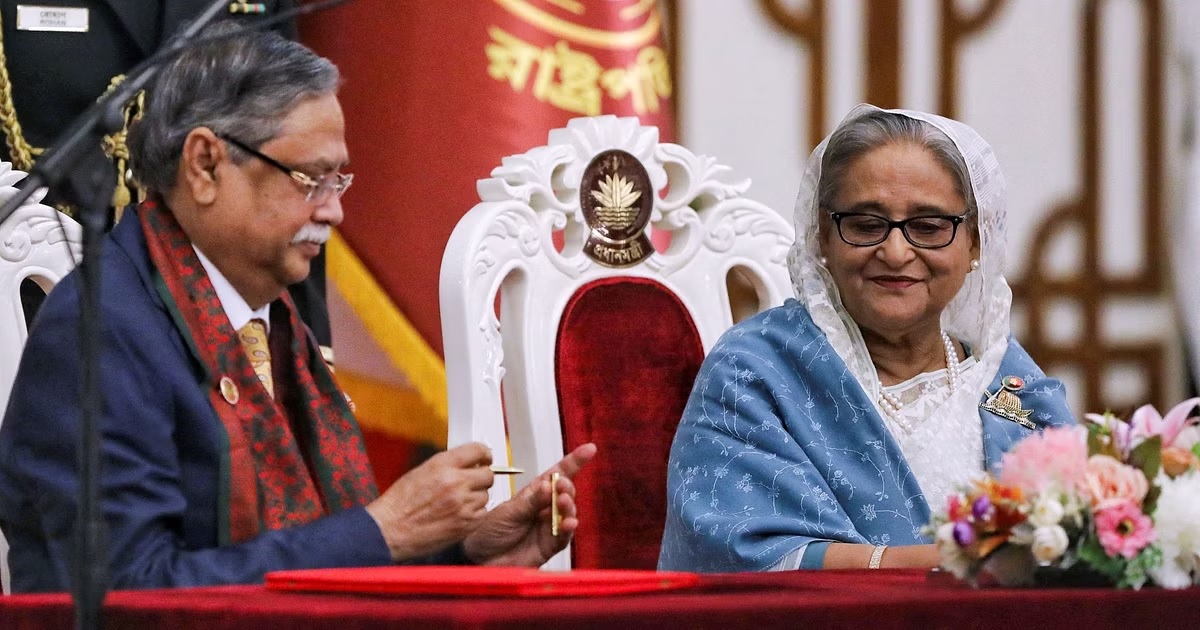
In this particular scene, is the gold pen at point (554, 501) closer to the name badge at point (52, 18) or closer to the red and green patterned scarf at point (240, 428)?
the red and green patterned scarf at point (240, 428)

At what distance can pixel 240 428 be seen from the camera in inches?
81.2

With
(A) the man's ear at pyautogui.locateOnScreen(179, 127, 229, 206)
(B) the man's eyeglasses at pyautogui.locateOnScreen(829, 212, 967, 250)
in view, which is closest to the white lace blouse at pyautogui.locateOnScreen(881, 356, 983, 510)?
(B) the man's eyeglasses at pyautogui.locateOnScreen(829, 212, 967, 250)

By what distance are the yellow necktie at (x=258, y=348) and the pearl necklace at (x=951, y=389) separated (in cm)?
87

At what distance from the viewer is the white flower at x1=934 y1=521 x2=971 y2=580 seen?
1.53 meters

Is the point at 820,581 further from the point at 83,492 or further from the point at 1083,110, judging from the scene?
the point at 1083,110

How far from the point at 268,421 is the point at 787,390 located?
73 cm

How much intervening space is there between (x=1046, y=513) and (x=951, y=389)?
1.03 m

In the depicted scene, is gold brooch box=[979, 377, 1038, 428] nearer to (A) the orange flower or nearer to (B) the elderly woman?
(B) the elderly woman

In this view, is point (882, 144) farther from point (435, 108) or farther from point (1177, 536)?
point (435, 108)

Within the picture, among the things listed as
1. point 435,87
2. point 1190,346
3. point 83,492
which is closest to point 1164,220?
point 1190,346

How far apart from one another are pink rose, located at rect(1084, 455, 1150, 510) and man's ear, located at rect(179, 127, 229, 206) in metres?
1.13

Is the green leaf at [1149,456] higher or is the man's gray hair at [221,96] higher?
the man's gray hair at [221,96]

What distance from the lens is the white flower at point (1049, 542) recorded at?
1479 mm

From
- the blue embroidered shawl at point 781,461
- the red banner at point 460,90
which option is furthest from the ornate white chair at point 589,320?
Result: the red banner at point 460,90
